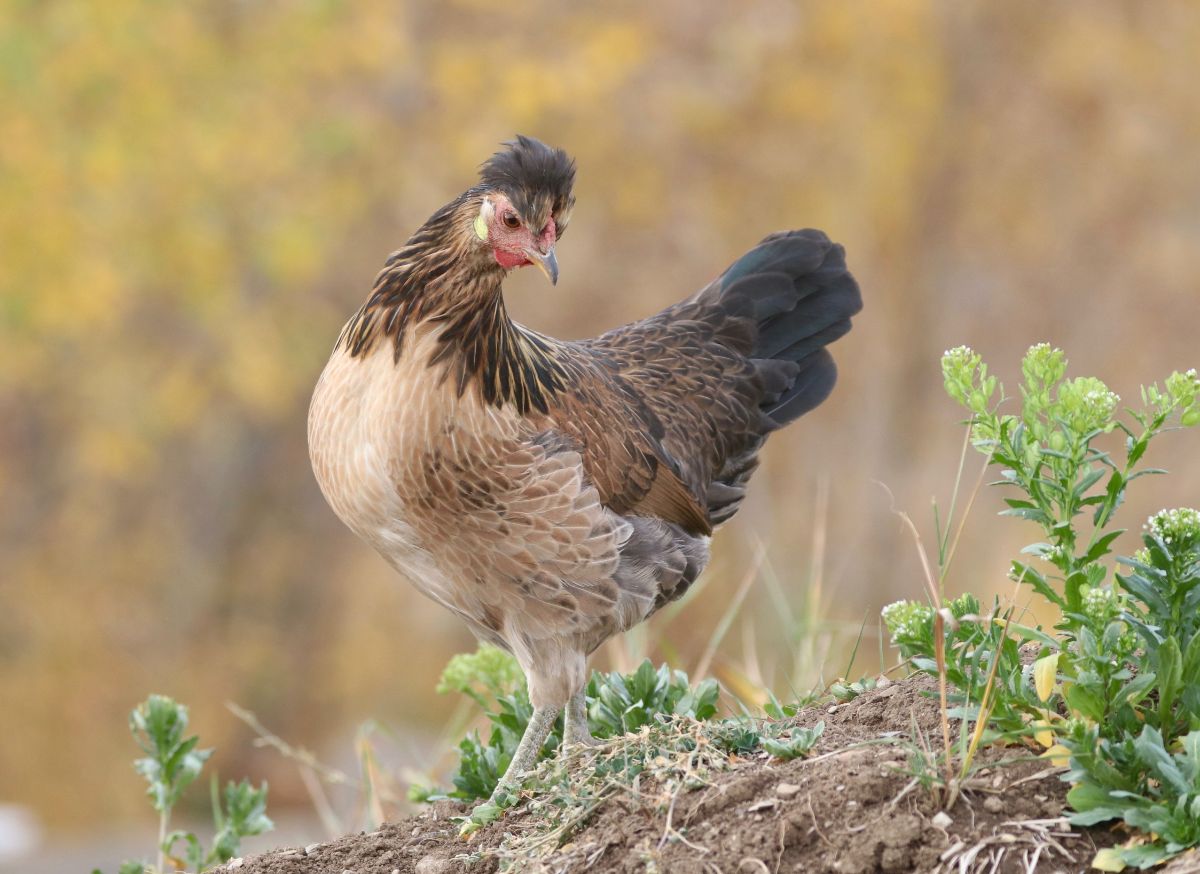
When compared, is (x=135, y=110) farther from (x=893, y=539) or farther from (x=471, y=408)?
(x=471, y=408)

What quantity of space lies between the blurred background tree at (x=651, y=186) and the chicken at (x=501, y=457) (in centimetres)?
711

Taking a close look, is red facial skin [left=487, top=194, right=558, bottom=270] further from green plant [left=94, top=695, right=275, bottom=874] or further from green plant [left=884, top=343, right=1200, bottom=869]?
green plant [left=94, top=695, right=275, bottom=874]

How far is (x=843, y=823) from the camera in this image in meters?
2.90

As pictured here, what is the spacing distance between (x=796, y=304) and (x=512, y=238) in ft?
6.54

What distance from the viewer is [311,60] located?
13.7 metres

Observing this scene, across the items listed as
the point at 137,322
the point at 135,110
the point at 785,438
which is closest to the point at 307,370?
the point at 137,322

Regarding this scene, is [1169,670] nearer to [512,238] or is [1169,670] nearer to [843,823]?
[843,823]

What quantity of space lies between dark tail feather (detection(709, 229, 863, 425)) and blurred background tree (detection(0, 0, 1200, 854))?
604 cm

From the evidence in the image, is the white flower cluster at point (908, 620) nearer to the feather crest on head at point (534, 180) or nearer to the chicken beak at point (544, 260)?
the chicken beak at point (544, 260)

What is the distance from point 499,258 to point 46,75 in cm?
1069

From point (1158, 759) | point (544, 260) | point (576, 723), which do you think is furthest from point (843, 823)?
point (544, 260)

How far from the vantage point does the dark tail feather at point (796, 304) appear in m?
5.59

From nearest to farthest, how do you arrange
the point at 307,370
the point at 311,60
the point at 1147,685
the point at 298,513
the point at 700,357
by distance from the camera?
the point at 1147,685 < the point at 700,357 < the point at 311,60 < the point at 307,370 < the point at 298,513

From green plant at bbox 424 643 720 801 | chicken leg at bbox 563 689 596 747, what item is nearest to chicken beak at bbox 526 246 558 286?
green plant at bbox 424 643 720 801
